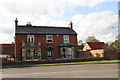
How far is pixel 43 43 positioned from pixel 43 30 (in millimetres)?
3141

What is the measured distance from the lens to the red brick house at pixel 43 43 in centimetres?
3344

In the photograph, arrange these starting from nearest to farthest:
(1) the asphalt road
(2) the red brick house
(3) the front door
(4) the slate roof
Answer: (1) the asphalt road → (2) the red brick house → (4) the slate roof → (3) the front door

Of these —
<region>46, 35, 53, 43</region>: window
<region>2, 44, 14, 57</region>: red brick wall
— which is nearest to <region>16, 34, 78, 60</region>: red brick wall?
<region>46, 35, 53, 43</region>: window

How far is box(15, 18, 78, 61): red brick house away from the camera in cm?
3344

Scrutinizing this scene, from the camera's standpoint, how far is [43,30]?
3697 centimetres

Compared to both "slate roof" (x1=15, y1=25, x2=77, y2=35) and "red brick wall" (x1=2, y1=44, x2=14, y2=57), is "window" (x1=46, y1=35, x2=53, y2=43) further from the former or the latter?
"red brick wall" (x1=2, y1=44, x2=14, y2=57)

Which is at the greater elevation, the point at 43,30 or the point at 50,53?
the point at 43,30

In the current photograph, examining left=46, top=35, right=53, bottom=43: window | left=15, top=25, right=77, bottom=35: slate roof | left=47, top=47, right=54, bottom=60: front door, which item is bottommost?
left=47, top=47, right=54, bottom=60: front door

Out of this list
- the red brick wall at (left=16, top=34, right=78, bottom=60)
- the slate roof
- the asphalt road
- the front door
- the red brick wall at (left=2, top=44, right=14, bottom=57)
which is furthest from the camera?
the red brick wall at (left=2, top=44, right=14, bottom=57)

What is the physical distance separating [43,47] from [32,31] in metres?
4.11

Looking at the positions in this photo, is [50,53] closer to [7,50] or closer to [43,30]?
[43,30]

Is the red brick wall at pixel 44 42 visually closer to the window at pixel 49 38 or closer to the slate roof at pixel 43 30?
the window at pixel 49 38

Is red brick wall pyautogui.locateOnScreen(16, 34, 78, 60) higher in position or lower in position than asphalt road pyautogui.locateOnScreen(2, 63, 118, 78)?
higher

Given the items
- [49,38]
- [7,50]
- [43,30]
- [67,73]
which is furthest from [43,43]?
[67,73]
